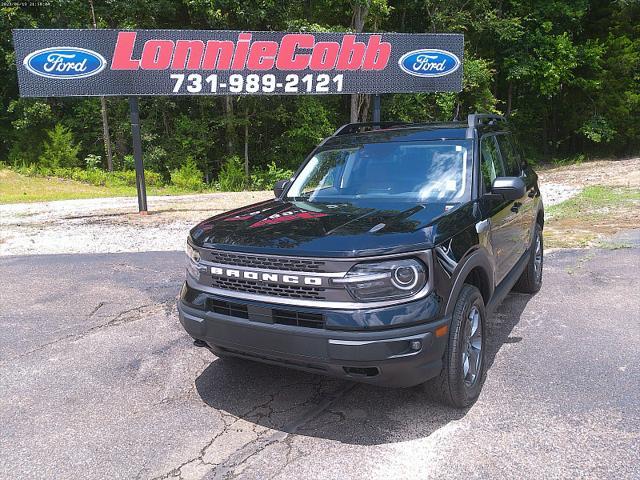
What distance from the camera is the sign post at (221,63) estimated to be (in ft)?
37.2

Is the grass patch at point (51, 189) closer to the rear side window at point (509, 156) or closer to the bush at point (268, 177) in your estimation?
the bush at point (268, 177)

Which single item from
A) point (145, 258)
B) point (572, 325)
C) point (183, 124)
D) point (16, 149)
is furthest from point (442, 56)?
point (16, 149)

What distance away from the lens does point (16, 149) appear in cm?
2834

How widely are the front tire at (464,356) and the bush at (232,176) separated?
20.5 m

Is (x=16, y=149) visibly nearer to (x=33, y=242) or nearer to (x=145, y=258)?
(x=33, y=242)

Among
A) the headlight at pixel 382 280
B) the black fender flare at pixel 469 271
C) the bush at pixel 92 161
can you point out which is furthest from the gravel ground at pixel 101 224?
the bush at pixel 92 161

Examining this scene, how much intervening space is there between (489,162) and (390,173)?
2.88ft

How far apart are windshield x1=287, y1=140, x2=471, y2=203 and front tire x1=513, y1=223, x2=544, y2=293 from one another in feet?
6.66

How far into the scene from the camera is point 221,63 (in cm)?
1282

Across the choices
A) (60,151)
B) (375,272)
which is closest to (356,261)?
(375,272)

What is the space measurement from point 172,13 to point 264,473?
27.2 meters

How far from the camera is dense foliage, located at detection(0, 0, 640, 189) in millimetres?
25953

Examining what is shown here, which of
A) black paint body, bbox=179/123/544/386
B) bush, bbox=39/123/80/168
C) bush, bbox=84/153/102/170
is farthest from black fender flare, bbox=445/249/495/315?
bush, bbox=39/123/80/168

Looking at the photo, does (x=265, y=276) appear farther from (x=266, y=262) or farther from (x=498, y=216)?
(x=498, y=216)
